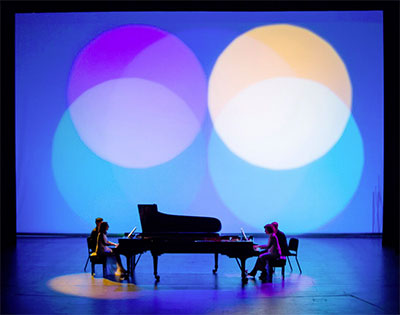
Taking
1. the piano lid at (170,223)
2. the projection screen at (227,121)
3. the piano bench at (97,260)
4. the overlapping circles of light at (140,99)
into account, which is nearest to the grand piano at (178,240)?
the piano lid at (170,223)

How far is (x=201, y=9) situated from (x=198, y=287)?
6061mm

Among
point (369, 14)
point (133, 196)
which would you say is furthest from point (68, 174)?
point (369, 14)

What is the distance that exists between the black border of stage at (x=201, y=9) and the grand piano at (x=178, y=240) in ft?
13.4

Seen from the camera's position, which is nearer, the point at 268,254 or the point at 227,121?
the point at 268,254

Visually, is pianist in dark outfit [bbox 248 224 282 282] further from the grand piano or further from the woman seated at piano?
the woman seated at piano

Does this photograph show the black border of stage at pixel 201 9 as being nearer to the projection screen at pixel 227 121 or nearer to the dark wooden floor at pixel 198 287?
the projection screen at pixel 227 121

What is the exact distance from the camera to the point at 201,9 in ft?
35.6

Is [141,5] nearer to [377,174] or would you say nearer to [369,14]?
[369,14]

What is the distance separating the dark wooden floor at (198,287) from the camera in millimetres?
5723

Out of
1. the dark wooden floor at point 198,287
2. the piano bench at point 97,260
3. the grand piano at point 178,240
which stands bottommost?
the dark wooden floor at point 198,287

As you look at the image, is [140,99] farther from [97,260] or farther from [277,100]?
[97,260]

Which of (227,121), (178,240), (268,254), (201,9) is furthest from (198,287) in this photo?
(201,9)

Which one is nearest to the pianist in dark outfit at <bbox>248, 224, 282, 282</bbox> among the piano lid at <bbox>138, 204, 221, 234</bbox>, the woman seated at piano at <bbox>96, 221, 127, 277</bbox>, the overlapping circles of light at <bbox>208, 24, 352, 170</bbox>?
the piano lid at <bbox>138, 204, 221, 234</bbox>

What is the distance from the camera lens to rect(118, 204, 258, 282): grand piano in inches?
268
